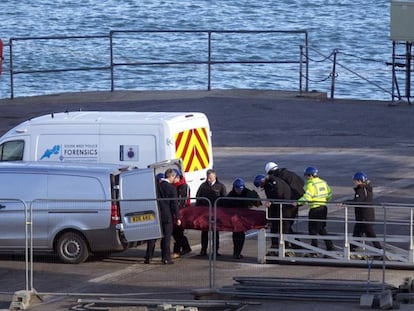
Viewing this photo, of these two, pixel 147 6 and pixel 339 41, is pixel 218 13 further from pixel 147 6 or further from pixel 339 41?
pixel 339 41

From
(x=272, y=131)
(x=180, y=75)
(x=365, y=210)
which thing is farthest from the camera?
(x=180, y=75)

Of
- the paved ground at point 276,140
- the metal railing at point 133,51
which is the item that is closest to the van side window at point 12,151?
the paved ground at point 276,140

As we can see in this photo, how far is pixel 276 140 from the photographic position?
3481cm

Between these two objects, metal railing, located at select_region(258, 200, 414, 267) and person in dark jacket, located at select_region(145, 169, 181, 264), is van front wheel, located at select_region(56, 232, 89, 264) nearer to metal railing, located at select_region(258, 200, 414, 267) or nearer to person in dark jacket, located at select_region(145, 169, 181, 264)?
person in dark jacket, located at select_region(145, 169, 181, 264)

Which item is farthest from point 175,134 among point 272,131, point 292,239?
point 272,131

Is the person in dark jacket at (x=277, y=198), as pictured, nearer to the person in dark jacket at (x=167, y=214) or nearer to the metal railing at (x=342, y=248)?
the metal railing at (x=342, y=248)

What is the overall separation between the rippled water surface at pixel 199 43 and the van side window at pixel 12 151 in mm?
19693

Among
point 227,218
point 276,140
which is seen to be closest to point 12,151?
point 227,218

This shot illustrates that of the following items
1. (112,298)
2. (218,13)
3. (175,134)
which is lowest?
(112,298)

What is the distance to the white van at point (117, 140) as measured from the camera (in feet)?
83.3

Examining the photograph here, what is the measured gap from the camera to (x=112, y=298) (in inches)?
789

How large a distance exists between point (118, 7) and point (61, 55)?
101 feet

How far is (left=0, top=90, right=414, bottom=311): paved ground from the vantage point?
21953 mm

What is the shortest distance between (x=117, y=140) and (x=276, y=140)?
9691mm
